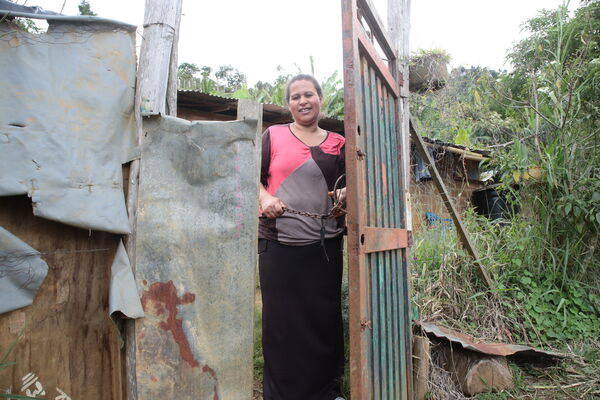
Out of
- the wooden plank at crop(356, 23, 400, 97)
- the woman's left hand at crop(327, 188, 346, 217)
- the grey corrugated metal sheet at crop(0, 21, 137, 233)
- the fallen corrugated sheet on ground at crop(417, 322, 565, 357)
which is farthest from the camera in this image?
the fallen corrugated sheet on ground at crop(417, 322, 565, 357)

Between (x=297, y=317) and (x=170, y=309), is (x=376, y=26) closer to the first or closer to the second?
(x=297, y=317)

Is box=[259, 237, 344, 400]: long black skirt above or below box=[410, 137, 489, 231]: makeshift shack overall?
below

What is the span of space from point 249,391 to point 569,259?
324 centimetres

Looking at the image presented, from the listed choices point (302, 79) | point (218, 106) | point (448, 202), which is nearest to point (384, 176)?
point (302, 79)

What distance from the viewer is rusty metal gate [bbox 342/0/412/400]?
6.07ft

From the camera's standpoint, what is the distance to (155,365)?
1905mm

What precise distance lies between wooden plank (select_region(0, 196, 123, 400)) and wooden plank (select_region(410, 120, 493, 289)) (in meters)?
2.55

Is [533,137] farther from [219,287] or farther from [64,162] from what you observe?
[64,162]

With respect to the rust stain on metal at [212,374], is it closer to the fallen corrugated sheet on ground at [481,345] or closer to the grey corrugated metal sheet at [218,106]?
the fallen corrugated sheet on ground at [481,345]

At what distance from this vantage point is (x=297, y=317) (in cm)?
240

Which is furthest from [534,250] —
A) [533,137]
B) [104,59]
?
[104,59]

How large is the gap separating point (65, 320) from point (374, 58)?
2.01 meters

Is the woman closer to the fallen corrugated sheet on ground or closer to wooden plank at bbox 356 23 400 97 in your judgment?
wooden plank at bbox 356 23 400 97

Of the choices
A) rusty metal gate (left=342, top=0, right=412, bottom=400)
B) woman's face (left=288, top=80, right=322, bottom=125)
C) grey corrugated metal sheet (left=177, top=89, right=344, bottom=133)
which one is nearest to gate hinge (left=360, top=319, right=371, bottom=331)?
rusty metal gate (left=342, top=0, right=412, bottom=400)
